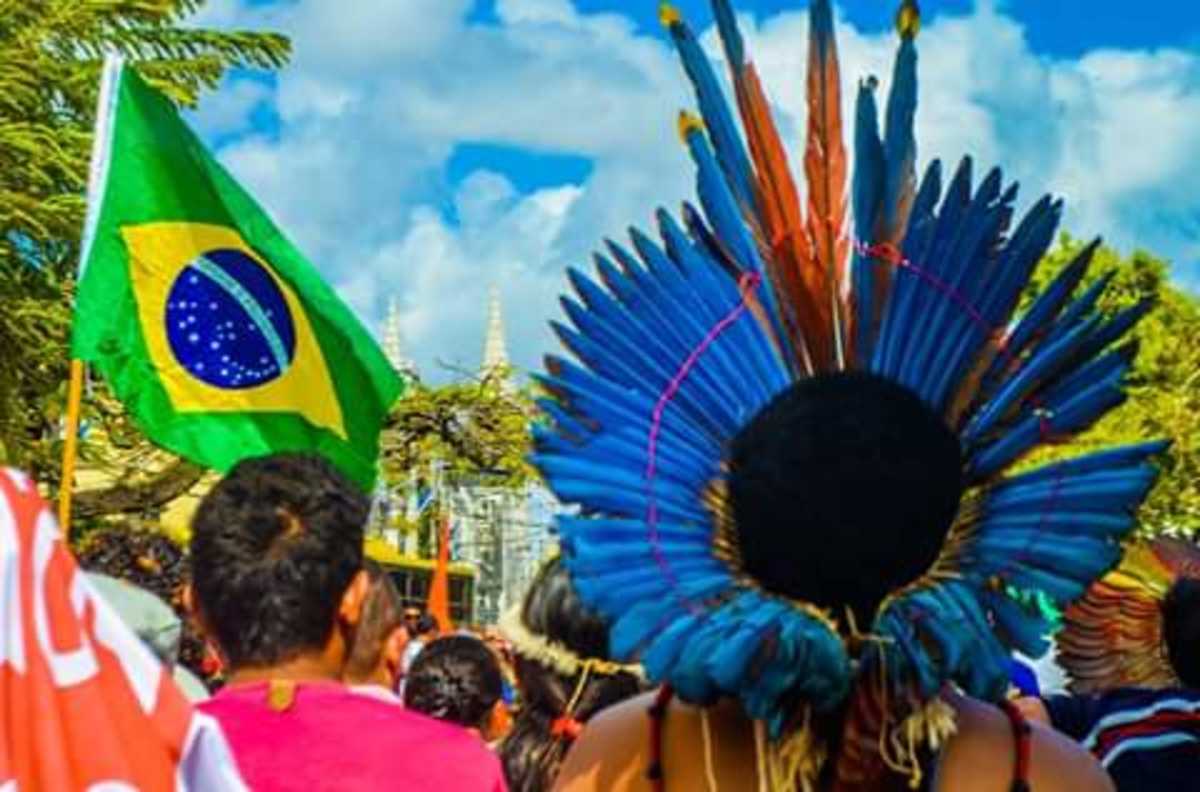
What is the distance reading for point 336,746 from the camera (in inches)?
110

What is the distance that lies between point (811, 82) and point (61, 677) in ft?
3.84

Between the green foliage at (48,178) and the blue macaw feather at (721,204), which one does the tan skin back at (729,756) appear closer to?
the blue macaw feather at (721,204)

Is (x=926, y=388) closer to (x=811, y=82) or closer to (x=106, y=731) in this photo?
(x=811, y=82)

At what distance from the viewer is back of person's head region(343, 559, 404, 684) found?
3.10 m

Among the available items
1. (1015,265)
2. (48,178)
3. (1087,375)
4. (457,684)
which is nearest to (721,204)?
(1015,265)

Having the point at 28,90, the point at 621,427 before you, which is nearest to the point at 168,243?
the point at 621,427

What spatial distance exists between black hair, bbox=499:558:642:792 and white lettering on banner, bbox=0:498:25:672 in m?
1.65

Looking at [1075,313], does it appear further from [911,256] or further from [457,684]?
[457,684]

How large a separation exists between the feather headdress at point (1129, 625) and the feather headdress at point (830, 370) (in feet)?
5.72

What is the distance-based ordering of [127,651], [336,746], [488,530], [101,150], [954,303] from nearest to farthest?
1. [127,651]
2. [954,303]
3. [336,746]
4. [101,150]
5. [488,530]

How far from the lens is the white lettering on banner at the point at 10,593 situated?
206 cm

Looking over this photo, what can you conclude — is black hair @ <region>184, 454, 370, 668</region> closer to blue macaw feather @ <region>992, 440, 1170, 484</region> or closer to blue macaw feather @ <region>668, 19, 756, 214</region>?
blue macaw feather @ <region>668, 19, 756, 214</region>

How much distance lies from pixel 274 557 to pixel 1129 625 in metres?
2.22

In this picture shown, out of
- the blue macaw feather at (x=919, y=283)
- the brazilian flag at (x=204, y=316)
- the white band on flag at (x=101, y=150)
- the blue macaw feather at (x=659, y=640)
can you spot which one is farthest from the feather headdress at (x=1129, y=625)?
the white band on flag at (x=101, y=150)
